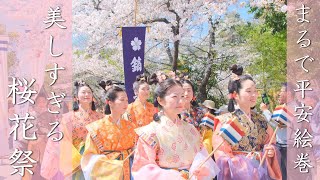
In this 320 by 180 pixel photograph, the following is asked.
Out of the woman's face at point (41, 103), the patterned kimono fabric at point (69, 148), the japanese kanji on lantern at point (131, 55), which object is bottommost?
the patterned kimono fabric at point (69, 148)

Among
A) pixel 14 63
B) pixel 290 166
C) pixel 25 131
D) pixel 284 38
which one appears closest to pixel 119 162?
pixel 25 131

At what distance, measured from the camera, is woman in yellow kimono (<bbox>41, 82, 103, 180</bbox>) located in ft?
19.6

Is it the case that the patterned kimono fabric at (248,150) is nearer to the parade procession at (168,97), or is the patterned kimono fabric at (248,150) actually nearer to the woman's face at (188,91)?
the parade procession at (168,97)

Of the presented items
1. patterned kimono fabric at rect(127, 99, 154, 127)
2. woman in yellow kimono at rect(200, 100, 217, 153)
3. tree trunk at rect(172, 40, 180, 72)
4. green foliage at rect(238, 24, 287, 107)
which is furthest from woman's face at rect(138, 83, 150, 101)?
tree trunk at rect(172, 40, 180, 72)

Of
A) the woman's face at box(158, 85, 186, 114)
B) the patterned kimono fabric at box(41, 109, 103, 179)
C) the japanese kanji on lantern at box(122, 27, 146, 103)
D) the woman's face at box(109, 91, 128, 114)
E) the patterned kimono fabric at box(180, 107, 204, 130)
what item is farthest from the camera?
the japanese kanji on lantern at box(122, 27, 146, 103)

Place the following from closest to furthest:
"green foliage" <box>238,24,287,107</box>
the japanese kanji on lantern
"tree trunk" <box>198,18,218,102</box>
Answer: the japanese kanji on lantern
"green foliage" <box>238,24,287,107</box>
"tree trunk" <box>198,18,218,102</box>

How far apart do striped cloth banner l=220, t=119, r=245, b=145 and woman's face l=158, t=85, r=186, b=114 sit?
1.64 feet

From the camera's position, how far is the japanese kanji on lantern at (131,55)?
26.2ft

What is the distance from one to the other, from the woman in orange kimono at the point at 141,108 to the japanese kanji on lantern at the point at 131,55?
62 cm

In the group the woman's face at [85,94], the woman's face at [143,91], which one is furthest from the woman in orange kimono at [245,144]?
the woman's face at [143,91]

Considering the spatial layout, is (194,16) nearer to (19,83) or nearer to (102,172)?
(19,83)

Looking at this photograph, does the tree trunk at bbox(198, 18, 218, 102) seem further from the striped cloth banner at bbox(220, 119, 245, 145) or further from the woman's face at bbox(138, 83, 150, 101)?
the striped cloth banner at bbox(220, 119, 245, 145)

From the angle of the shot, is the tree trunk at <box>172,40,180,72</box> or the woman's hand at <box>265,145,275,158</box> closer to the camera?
the woman's hand at <box>265,145,275,158</box>

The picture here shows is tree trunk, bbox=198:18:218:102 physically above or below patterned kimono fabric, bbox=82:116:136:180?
above
